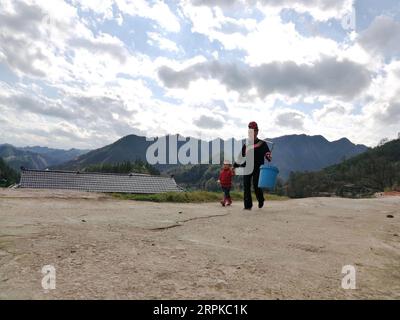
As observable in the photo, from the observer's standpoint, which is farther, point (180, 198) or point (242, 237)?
point (180, 198)

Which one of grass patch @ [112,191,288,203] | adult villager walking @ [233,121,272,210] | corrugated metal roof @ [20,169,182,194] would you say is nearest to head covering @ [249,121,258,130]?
adult villager walking @ [233,121,272,210]

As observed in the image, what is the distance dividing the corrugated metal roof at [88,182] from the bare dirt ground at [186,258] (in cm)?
1713

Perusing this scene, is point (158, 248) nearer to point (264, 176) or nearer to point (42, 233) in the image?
point (42, 233)

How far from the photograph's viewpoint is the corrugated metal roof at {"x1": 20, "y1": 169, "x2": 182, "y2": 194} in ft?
76.4

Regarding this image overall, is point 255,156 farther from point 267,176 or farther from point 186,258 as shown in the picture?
point 186,258

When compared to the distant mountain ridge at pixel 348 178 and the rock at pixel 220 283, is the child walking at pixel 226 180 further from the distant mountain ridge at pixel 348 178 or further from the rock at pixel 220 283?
the distant mountain ridge at pixel 348 178

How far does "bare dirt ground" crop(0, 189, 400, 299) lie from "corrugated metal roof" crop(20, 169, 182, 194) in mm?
A: 17128

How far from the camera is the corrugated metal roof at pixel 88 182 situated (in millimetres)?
23281

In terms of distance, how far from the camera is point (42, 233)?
4.85 m
